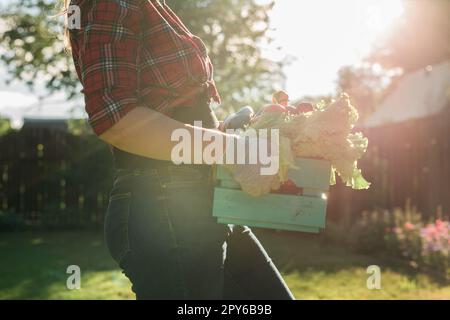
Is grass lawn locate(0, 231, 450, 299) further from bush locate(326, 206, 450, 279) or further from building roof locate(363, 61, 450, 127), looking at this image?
building roof locate(363, 61, 450, 127)

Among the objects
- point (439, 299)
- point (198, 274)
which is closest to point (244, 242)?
point (198, 274)

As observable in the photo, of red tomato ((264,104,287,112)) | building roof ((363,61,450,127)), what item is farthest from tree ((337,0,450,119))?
red tomato ((264,104,287,112))

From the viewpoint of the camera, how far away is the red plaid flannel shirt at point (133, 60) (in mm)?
1619

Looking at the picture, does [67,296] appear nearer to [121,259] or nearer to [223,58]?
[121,259]

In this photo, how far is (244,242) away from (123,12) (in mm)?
818

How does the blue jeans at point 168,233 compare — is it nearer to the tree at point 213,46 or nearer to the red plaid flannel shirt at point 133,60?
the red plaid flannel shirt at point 133,60

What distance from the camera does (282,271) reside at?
654cm

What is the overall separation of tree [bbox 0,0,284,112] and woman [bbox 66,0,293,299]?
791 centimetres

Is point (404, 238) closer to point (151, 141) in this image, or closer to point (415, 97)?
point (151, 141)

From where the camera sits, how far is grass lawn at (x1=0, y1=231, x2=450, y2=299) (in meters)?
5.68

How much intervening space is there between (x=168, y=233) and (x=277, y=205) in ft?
1.07

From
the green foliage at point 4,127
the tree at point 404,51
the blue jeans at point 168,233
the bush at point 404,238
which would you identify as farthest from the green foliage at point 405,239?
the tree at point 404,51

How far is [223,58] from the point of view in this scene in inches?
408

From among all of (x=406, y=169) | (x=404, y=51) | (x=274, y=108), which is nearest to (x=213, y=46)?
(x=406, y=169)
